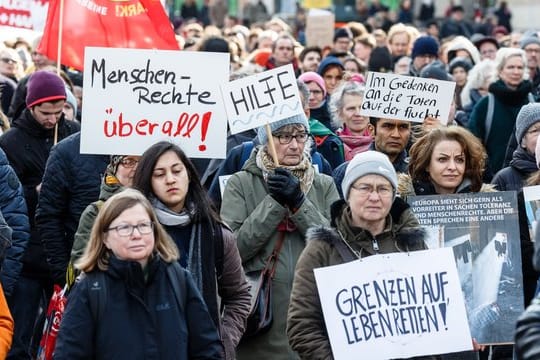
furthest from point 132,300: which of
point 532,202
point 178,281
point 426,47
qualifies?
point 426,47

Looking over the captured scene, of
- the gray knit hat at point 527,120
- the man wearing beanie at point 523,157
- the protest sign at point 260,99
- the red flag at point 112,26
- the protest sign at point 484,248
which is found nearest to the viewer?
the protest sign at point 484,248

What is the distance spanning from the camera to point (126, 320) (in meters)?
6.18

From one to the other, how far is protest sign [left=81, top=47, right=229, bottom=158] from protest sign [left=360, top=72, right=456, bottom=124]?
5.50ft

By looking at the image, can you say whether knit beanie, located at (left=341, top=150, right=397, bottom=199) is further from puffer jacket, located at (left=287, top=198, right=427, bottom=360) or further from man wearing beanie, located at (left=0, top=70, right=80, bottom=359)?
man wearing beanie, located at (left=0, top=70, right=80, bottom=359)

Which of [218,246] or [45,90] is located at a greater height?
[45,90]

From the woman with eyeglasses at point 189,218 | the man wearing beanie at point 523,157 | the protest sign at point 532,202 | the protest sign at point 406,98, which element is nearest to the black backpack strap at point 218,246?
the woman with eyeglasses at point 189,218

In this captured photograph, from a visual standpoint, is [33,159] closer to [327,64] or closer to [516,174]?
[516,174]

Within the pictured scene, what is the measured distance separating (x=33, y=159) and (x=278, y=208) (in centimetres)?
267

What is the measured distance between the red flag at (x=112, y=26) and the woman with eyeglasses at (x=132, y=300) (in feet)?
16.3

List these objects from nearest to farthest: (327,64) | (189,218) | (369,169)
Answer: (369,169) < (189,218) < (327,64)

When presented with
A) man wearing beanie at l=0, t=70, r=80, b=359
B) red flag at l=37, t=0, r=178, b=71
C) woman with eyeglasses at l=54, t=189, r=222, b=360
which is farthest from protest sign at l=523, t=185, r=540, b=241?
red flag at l=37, t=0, r=178, b=71

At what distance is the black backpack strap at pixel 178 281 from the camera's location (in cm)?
631

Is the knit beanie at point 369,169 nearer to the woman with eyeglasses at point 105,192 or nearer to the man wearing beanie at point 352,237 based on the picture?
the man wearing beanie at point 352,237

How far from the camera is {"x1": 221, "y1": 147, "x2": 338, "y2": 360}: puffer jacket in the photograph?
7.70 metres
